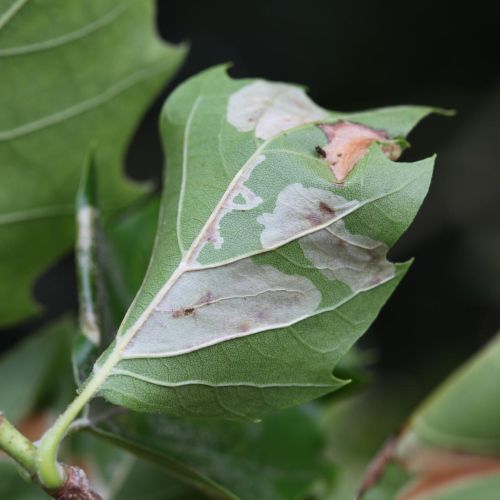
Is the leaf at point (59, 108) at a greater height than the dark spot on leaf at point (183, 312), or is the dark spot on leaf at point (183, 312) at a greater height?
the leaf at point (59, 108)

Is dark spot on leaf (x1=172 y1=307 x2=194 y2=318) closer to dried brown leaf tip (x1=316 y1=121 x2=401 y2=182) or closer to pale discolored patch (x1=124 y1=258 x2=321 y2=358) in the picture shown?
pale discolored patch (x1=124 y1=258 x2=321 y2=358)

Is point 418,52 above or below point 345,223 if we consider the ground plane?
below

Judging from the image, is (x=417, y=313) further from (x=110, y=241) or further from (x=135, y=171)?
(x=110, y=241)

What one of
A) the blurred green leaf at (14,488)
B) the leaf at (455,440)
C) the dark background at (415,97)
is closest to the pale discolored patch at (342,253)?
the leaf at (455,440)

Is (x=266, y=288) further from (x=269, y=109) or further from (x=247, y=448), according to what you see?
(x=247, y=448)

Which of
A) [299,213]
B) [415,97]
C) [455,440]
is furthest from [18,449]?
[415,97]

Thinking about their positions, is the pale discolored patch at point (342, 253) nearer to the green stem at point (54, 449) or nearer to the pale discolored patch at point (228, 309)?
the pale discolored patch at point (228, 309)

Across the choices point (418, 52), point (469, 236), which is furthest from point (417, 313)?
point (418, 52)
